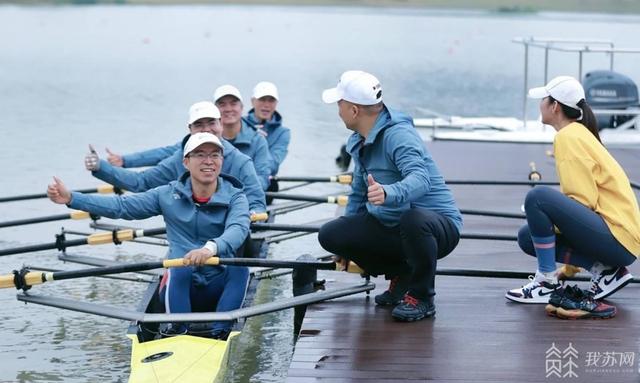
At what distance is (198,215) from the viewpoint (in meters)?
6.64

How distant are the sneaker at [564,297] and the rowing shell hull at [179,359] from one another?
1828mm

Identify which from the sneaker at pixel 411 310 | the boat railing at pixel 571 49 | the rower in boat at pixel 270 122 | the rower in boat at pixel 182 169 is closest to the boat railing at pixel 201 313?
the sneaker at pixel 411 310

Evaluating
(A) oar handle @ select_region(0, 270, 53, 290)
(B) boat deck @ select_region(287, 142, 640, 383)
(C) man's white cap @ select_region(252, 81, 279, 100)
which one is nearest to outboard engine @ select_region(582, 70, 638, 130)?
(C) man's white cap @ select_region(252, 81, 279, 100)

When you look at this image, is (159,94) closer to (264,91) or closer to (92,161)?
(264,91)

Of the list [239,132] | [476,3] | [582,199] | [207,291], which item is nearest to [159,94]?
[239,132]

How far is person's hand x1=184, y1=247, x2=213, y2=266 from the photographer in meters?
6.13

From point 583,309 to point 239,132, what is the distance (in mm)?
3916

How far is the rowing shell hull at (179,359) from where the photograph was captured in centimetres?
568

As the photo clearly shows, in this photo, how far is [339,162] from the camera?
1839 centimetres

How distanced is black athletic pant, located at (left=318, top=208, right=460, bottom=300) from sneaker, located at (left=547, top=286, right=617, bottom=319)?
0.72 m

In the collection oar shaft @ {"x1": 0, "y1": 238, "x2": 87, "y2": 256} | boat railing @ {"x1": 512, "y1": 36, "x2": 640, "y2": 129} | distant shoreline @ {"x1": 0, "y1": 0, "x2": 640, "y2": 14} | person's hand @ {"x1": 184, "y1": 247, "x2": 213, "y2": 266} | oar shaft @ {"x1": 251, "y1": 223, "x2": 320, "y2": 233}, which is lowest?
oar shaft @ {"x1": 0, "y1": 238, "x2": 87, "y2": 256}

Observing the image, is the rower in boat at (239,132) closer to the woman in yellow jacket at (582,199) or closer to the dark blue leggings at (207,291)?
the dark blue leggings at (207,291)

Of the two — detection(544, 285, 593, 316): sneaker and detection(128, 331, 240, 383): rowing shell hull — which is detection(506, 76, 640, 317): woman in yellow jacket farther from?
detection(128, 331, 240, 383): rowing shell hull

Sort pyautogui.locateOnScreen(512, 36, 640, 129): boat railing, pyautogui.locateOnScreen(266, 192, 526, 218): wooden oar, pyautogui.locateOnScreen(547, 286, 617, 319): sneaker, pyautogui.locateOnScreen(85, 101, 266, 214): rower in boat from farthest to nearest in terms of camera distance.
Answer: pyautogui.locateOnScreen(512, 36, 640, 129): boat railing, pyautogui.locateOnScreen(266, 192, 526, 218): wooden oar, pyautogui.locateOnScreen(85, 101, 266, 214): rower in boat, pyautogui.locateOnScreen(547, 286, 617, 319): sneaker
